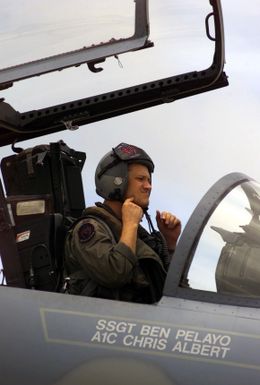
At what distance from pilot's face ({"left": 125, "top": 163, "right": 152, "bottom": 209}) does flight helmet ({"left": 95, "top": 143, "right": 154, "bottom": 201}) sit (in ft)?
0.10

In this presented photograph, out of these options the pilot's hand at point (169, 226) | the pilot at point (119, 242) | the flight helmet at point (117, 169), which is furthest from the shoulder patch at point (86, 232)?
the pilot's hand at point (169, 226)

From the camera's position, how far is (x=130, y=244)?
4699 mm

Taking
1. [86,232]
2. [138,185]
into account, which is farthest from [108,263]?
[138,185]

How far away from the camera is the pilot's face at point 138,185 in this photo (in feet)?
16.8

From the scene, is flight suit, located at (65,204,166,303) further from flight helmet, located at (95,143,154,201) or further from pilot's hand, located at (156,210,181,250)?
pilot's hand, located at (156,210,181,250)

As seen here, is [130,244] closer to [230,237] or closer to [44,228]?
[230,237]

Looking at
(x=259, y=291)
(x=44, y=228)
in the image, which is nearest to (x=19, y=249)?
(x=44, y=228)

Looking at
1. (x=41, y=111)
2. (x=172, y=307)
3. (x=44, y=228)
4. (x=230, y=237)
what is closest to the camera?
(x=172, y=307)

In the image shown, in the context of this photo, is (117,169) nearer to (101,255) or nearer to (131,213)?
(131,213)

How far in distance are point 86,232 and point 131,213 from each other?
11.2 inches

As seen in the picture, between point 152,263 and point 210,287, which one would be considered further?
point 152,263

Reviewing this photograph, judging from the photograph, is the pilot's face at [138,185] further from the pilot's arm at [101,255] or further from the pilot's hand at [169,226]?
the pilot's hand at [169,226]

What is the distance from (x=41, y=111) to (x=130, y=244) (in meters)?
1.72

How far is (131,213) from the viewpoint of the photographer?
15.9 ft
